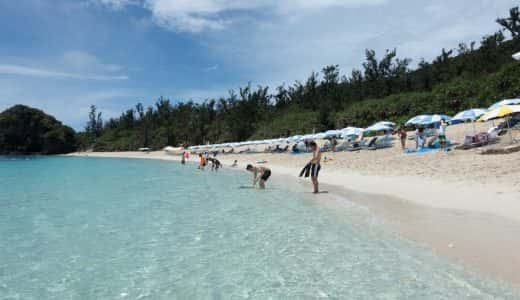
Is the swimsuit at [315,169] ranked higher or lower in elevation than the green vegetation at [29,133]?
lower

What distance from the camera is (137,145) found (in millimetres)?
86750

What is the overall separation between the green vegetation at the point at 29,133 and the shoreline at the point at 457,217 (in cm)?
10344

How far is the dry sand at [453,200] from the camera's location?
5.24m

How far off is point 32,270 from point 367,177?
12670 millimetres

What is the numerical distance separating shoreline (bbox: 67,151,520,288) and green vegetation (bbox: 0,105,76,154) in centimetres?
10344

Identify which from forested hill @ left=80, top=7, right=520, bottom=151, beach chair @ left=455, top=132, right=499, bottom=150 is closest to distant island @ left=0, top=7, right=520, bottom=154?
forested hill @ left=80, top=7, right=520, bottom=151

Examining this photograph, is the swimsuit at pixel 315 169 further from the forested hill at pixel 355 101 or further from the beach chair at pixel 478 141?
the forested hill at pixel 355 101

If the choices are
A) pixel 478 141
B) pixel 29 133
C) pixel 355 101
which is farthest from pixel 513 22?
pixel 29 133

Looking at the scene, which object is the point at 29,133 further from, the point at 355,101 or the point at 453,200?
the point at 453,200

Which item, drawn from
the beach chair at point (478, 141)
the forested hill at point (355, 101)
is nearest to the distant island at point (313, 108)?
the forested hill at point (355, 101)

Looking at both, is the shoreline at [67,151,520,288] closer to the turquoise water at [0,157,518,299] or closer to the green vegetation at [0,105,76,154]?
the turquoise water at [0,157,518,299]

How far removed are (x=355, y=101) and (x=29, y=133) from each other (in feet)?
298

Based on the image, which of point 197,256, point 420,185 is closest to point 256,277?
point 197,256

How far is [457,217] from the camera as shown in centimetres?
724
